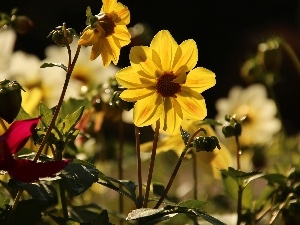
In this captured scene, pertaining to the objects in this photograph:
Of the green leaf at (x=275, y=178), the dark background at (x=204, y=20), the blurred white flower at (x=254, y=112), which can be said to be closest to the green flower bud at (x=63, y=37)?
the green leaf at (x=275, y=178)

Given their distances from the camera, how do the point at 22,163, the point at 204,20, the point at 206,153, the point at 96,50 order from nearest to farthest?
the point at 22,163, the point at 96,50, the point at 206,153, the point at 204,20

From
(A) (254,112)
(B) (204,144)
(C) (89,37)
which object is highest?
(C) (89,37)

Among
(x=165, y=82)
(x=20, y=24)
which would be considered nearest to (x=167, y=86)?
(x=165, y=82)

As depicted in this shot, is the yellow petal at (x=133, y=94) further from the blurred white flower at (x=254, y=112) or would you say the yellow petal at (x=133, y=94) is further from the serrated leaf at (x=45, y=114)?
the blurred white flower at (x=254, y=112)

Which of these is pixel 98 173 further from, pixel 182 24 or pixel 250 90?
pixel 182 24

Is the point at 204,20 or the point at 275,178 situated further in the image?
the point at 204,20

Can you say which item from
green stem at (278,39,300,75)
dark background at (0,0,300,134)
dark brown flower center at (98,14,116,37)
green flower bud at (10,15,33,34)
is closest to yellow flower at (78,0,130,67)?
dark brown flower center at (98,14,116,37)

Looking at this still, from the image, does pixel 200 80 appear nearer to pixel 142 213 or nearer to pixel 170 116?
pixel 170 116
